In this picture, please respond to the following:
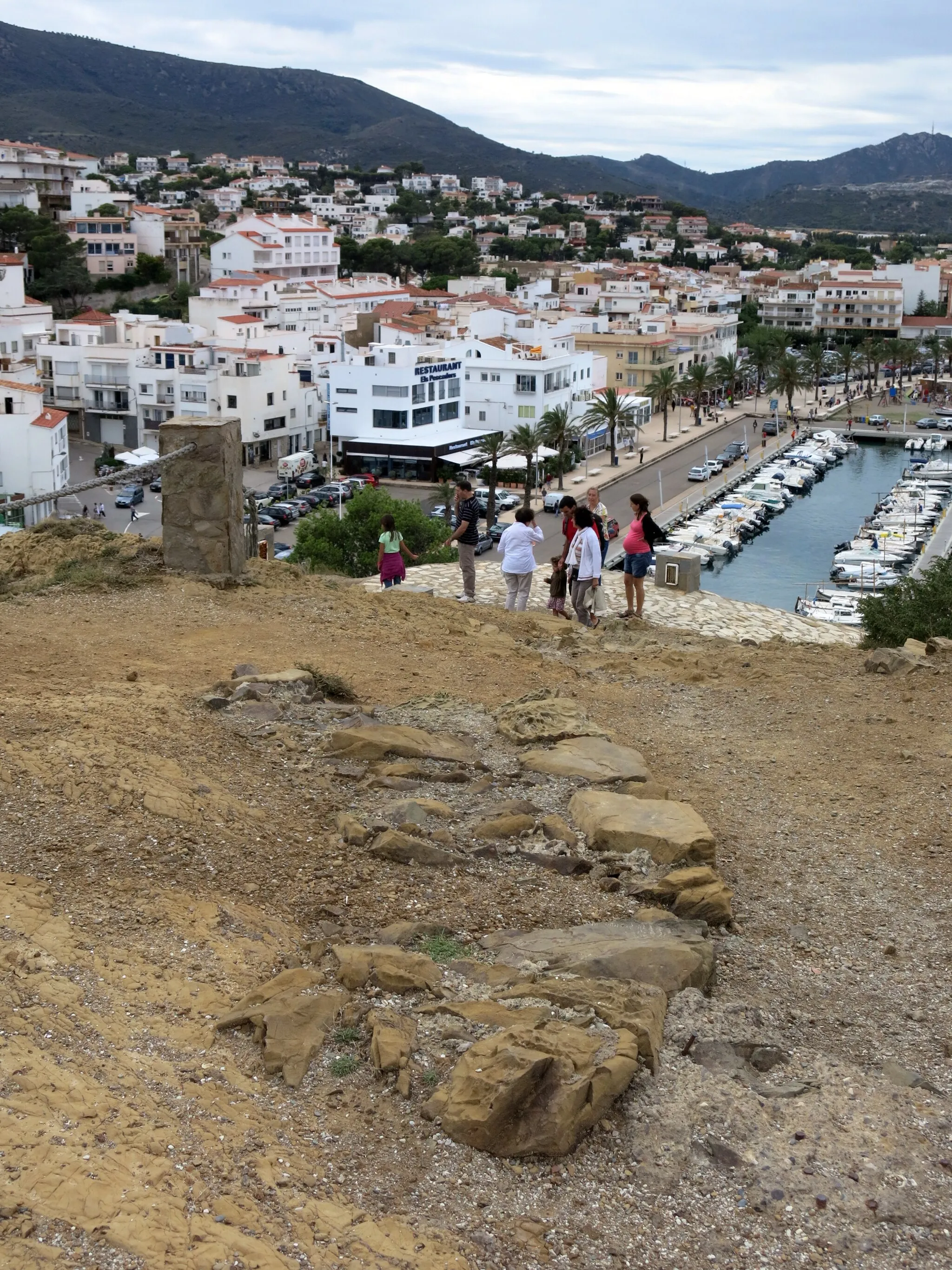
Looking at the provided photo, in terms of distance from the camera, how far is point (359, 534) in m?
31.9

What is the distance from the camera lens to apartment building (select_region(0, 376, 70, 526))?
142 feet

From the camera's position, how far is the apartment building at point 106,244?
273ft

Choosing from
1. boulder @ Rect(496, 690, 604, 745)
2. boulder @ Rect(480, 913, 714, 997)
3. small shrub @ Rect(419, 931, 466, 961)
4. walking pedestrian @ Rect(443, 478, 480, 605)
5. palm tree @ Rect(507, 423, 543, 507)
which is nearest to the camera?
boulder @ Rect(480, 913, 714, 997)

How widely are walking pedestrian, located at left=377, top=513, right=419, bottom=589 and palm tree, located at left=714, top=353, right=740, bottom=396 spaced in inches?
2651

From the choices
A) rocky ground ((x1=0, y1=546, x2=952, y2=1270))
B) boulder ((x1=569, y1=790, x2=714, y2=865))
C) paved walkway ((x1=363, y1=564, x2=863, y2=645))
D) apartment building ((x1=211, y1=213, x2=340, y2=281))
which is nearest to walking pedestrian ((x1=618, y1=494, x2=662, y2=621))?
paved walkway ((x1=363, y1=564, x2=863, y2=645))

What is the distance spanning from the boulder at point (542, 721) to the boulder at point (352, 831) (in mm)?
1744

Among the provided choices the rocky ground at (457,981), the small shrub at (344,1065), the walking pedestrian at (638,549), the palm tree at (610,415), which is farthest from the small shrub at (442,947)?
the palm tree at (610,415)

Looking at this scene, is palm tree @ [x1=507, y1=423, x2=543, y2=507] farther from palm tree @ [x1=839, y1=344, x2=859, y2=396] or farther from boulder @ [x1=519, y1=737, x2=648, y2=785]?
boulder @ [x1=519, y1=737, x2=648, y2=785]

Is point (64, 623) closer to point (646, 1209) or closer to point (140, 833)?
point (140, 833)

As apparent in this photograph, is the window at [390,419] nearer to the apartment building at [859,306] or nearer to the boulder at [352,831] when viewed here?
the boulder at [352,831]

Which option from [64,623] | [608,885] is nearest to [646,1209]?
[608,885]

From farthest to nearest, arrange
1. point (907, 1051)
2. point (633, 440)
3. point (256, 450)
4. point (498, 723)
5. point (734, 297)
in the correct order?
point (734, 297) → point (633, 440) → point (256, 450) → point (498, 723) → point (907, 1051)

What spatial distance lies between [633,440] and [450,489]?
56.8 feet

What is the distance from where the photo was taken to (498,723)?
26.5 feet
